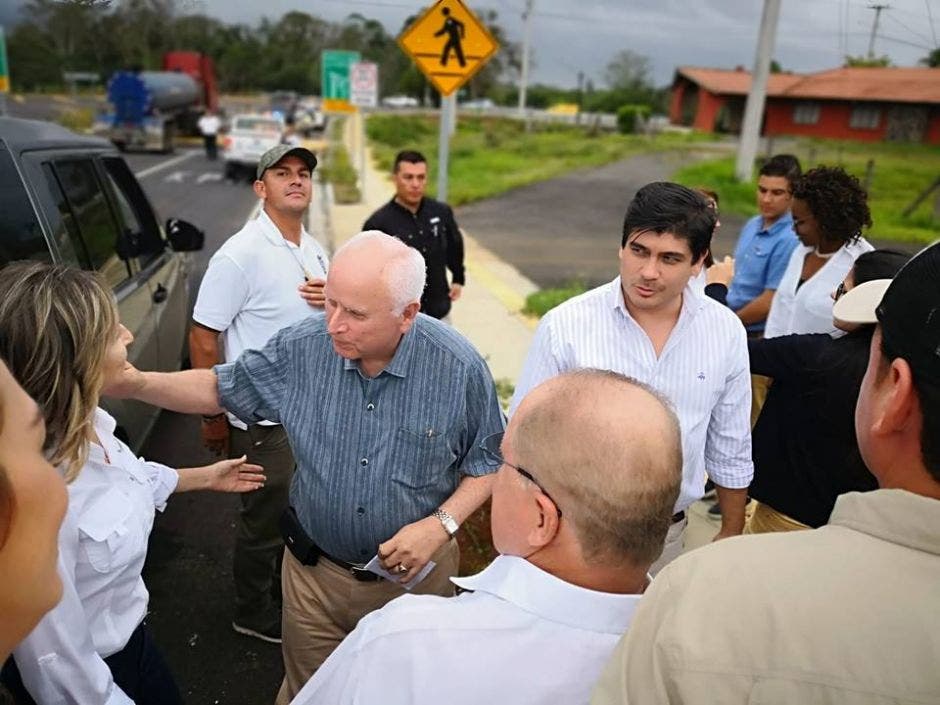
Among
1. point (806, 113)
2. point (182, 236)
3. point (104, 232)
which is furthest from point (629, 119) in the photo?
point (104, 232)

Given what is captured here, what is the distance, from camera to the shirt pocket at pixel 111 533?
1.72 metres

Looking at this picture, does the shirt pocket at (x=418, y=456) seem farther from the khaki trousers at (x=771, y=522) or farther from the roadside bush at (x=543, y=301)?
the roadside bush at (x=543, y=301)

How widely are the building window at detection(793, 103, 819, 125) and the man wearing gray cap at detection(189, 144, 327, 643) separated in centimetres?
4428

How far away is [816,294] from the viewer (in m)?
3.43

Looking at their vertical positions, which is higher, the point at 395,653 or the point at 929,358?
the point at 929,358

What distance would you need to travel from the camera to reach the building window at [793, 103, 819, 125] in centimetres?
4091

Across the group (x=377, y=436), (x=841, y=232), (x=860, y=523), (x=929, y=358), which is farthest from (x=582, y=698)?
(x=841, y=232)

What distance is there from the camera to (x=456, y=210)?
58.9ft

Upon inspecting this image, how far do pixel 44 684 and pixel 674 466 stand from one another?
148 cm

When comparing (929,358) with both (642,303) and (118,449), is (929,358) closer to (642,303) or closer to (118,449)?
(642,303)

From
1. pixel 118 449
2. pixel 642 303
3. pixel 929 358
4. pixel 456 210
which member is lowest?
pixel 456 210

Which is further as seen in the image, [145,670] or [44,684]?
[145,670]

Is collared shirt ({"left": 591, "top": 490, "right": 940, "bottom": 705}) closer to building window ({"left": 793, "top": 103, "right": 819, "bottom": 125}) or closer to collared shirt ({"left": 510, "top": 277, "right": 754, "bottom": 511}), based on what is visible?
collared shirt ({"left": 510, "top": 277, "right": 754, "bottom": 511})

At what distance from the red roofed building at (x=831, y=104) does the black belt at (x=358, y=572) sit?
2780cm
